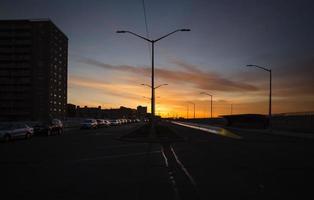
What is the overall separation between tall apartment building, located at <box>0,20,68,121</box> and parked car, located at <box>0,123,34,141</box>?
105 m

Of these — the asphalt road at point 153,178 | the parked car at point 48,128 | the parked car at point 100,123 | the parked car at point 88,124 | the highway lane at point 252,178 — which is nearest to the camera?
the asphalt road at point 153,178

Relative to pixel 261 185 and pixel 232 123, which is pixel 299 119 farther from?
pixel 261 185

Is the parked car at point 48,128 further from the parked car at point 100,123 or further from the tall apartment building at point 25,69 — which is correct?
the tall apartment building at point 25,69

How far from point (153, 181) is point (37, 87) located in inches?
5358

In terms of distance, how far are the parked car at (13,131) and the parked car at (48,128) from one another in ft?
19.2

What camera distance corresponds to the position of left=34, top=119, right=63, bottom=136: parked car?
40.9 m

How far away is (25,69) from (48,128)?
326ft

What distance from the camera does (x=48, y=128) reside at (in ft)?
136

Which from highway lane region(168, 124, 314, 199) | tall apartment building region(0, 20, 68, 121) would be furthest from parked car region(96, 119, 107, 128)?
highway lane region(168, 124, 314, 199)

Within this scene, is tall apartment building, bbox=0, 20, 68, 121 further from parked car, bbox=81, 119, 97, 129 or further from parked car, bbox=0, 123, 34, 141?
parked car, bbox=0, 123, 34, 141

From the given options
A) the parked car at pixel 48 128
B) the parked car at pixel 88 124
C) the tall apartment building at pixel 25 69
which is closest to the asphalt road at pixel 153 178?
the parked car at pixel 48 128

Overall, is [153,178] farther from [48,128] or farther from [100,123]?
[100,123]

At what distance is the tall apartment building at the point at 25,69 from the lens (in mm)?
132375

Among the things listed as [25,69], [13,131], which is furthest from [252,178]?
[25,69]
